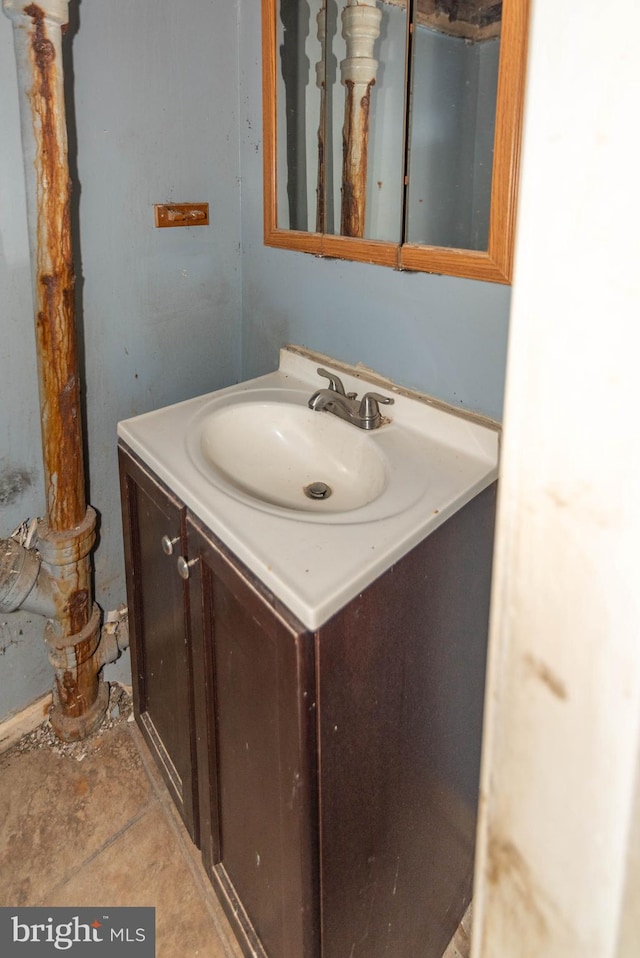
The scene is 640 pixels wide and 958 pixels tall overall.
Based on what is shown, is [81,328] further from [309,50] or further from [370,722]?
[370,722]

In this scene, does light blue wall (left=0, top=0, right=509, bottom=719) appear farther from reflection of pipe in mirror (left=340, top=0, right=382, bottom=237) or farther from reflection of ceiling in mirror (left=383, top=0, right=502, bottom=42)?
reflection of ceiling in mirror (left=383, top=0, right=502, bottom=42)

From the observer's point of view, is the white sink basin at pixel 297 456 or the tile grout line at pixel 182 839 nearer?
the white sink basin at pixel 297 456

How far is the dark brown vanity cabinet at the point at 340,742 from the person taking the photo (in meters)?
0.81

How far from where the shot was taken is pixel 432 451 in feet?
3.68

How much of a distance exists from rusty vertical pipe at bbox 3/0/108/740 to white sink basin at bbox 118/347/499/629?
0.66 ft

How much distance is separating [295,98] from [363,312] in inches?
19.7

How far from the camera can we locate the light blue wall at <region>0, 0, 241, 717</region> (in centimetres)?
127

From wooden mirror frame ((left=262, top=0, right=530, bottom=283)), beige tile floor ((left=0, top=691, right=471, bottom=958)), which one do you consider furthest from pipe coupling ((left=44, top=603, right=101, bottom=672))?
wooden mirror frame ((left=262, top=0, right=530, bottom=283))

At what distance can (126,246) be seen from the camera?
141 cm

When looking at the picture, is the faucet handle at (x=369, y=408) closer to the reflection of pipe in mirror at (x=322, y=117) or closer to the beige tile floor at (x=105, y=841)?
the reflection of pipe in mirror at (x=322, y=117)

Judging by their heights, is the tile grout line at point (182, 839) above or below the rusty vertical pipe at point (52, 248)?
below

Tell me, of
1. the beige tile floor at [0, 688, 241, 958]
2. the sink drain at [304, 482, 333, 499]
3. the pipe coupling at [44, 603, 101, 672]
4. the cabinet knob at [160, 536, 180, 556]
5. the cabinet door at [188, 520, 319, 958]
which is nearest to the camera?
the cabinet door at [188, 520, 319, 958]

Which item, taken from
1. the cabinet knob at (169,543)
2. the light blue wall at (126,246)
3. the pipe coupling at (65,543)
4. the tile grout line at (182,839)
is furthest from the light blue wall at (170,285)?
the cabinet knob at (169,543)

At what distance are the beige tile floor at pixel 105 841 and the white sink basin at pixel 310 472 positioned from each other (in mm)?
848
